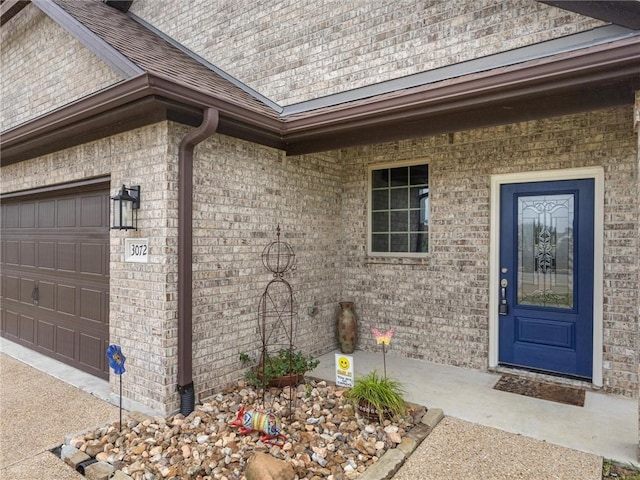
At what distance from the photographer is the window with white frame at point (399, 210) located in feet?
16.5

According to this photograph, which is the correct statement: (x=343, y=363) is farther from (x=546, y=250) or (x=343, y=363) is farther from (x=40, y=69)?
(x=40, y=69)

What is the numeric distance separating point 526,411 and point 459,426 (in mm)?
735

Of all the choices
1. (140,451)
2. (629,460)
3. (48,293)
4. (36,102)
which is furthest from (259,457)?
(36,102)

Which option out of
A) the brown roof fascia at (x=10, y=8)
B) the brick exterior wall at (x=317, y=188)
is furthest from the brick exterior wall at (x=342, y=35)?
the brown roof fascia at (x=10, y=8)

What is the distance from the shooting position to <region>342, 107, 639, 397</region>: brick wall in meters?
3.78

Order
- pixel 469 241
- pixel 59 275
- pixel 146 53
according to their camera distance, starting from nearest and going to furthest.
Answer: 1. pixel 146 53
2. pixel 469 241
3. pixel 59 275

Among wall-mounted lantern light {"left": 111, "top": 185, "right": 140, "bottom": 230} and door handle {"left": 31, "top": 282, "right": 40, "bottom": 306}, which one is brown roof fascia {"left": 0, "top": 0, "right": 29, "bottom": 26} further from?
wall-mounted lantern light {"left": 111, "top": 185, "right": 140, "bottom": 230}

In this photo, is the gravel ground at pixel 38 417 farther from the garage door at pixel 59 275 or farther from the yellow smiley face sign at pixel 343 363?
the yellow smiley face sign at pixel 343 363

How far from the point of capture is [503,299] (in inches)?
175

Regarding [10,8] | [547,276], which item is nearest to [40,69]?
[10,8]

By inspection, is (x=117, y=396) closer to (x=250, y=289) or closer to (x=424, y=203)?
(x=250, y=289)

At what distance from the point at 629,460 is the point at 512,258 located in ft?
7.05

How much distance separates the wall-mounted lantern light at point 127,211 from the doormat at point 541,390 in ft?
12.8

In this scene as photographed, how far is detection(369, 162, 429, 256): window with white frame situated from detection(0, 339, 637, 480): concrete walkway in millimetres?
1552
